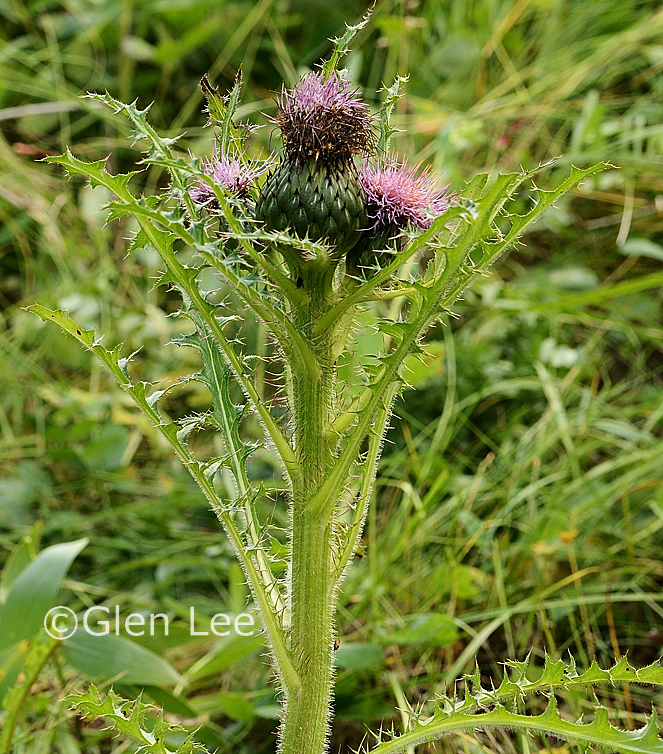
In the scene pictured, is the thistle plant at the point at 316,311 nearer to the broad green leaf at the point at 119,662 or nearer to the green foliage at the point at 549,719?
the green foliage at the point at 549,719

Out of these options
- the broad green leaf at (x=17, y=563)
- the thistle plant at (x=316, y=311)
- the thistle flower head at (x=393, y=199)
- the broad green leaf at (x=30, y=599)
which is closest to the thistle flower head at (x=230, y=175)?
the thistle plant at (x=316, y=311)

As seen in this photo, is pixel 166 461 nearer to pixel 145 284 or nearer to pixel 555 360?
pixel 145 284

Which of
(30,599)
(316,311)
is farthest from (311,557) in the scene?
(30,599)

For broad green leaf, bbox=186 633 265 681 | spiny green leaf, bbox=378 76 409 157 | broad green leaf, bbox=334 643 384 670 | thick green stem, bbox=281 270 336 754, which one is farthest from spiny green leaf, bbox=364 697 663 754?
spiny green leaf, bbox=378 76 409 157

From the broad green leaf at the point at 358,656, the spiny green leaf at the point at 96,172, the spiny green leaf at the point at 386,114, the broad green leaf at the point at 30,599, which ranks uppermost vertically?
the spiny green leaf at the point at 386,114

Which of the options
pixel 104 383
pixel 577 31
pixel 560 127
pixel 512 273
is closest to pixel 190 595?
pixel 104 383

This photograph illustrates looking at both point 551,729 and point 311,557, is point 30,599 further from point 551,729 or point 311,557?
point 551,729
